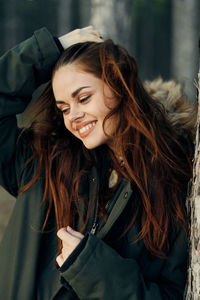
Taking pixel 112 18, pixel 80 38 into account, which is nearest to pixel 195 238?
pixel 80 38

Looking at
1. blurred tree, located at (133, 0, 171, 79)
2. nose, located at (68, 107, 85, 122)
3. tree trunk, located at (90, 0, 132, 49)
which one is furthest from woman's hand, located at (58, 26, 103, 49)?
blurred tree, located at (133, 0, 171, 79)

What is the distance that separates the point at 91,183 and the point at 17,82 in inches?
29.0

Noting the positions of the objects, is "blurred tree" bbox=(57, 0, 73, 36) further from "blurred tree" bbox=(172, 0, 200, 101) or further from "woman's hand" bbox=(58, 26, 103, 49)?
"woman's hand" bbox=(58, 26, 103, 49)

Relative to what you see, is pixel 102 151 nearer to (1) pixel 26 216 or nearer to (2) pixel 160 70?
(1) pixel 26 216

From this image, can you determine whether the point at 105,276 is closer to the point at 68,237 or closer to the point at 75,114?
the point at 68,237

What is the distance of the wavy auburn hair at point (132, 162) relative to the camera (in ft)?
8.25

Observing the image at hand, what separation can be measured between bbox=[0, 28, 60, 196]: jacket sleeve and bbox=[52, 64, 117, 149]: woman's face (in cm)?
22

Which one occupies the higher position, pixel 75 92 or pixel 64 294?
pixel 75 92

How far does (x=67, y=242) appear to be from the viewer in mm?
→ 2377

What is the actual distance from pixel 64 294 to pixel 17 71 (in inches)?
51.1

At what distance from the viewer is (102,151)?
2.86 m

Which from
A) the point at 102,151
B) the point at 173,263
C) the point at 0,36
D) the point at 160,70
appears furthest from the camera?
the point at 160,70

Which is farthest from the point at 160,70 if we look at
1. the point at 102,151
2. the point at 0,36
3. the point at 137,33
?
the point at 102,151

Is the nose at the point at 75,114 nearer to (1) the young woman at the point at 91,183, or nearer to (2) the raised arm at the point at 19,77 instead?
(1) the young woman at the point at 91,183
